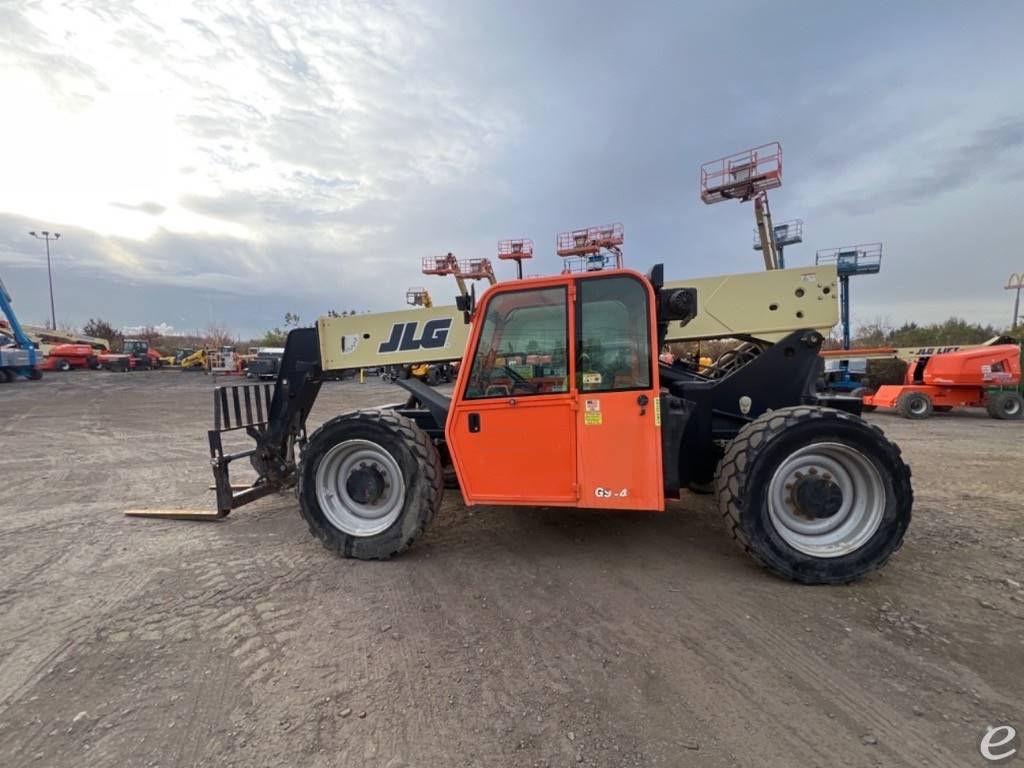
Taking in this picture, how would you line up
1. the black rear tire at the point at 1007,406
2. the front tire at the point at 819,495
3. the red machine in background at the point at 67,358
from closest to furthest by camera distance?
the front tire at the point at 819,495, the black rear tire at the point at 1007,406, the red machine in background at the point at 67,358

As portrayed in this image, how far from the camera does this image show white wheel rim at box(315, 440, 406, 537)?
162 inches

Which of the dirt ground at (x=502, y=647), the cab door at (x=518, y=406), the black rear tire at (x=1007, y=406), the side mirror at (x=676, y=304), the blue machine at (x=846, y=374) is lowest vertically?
the black rear tire at (x=1007, y=406)

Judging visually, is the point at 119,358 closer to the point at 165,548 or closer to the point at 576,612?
the point at 165,548

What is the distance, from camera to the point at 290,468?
5.44m

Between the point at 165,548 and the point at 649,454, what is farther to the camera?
the point at 165,548

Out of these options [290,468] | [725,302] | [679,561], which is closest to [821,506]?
[679,561]

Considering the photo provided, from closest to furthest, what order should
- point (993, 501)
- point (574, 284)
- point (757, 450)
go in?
point (757, 450), point (574, 284), point (993, 501)

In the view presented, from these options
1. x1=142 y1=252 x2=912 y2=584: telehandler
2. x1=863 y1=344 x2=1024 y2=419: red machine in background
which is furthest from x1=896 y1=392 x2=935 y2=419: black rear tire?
x1=142 y1=252 x2=912 y2=584: telehandler

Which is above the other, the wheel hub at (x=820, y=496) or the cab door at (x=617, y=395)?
the cab door at (x=617, y=395)

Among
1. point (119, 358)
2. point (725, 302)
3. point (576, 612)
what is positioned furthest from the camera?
point (119, 358)

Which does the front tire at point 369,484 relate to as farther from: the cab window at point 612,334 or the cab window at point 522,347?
the cab window at point 612,334

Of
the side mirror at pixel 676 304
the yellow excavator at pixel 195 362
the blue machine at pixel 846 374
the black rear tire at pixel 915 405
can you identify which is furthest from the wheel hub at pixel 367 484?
the yellow excavator at pixel 195 362

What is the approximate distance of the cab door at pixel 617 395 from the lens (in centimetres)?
357

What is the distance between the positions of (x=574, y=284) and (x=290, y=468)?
12.9ft
